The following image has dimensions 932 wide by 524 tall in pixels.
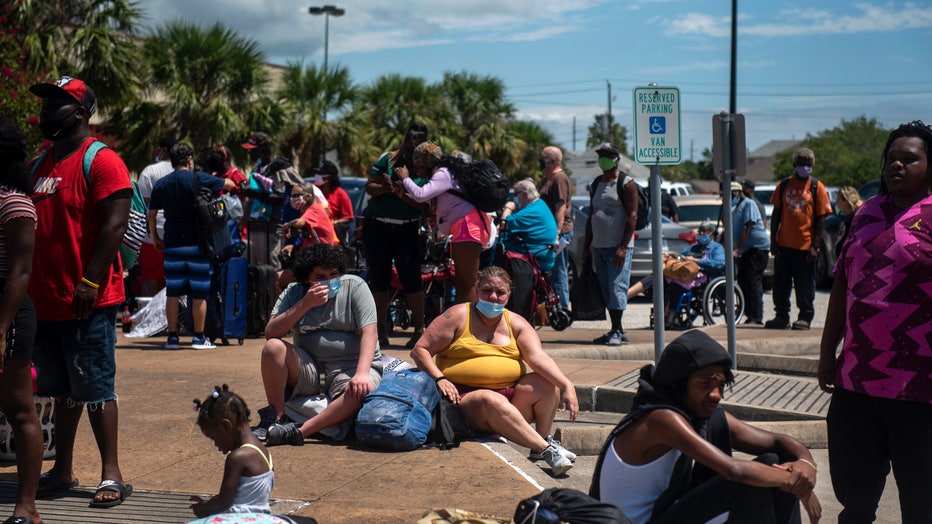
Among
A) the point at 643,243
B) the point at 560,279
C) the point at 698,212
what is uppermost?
the point at 698,212

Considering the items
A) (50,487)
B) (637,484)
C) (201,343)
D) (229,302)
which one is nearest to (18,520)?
(50,487)

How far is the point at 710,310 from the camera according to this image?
44.9 ft

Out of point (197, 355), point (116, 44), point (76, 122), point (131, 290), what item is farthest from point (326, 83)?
point (76, 122)

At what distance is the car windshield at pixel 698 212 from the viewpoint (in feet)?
69.7

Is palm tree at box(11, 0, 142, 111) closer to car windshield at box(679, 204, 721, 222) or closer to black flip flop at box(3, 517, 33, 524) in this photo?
car windshield at box(679, 204, 721, 222)

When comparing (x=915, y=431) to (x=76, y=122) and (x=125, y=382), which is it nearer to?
(x=76, y=122)

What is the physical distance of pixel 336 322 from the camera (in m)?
6.94

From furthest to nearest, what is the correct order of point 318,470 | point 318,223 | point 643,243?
point 643,243
point 318,223
point 318,470

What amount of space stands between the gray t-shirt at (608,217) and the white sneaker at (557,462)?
5.05 meters

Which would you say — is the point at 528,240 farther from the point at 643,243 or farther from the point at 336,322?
the point at 643,243

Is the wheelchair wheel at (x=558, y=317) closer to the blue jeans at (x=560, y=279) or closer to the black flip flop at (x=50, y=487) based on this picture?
the blue jeans at (x=560, y=279)

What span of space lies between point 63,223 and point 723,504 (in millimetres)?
3199

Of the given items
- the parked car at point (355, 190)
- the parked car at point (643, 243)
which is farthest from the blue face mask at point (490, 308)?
the parked car at point (643, 243)

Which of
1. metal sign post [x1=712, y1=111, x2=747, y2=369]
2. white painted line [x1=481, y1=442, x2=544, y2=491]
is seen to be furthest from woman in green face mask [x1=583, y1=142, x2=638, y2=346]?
white painted line [x1=481, y1=442, x2=544, y2=491]
